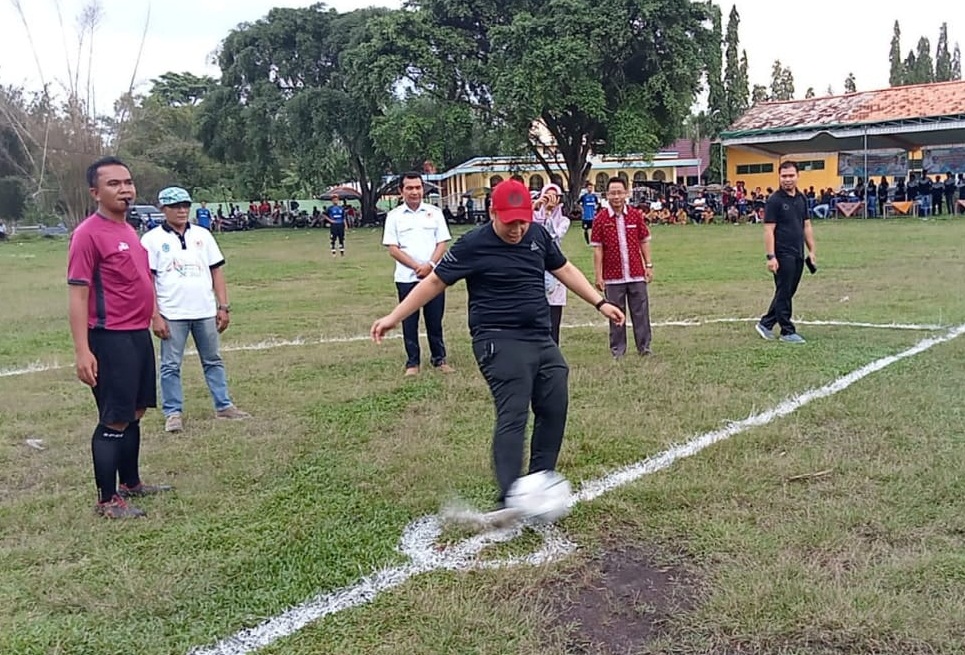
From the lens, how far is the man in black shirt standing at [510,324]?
14.1ft

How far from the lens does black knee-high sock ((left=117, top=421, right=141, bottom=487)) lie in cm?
486

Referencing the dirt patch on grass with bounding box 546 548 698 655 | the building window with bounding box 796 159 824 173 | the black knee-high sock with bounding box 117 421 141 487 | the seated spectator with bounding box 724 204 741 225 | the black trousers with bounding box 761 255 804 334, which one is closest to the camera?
the dirt patch on grass with bounding box 546 548 698 655

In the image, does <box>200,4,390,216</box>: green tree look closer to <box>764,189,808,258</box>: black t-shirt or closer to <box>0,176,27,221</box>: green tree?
<box>0,176,27,221</box>: green tree

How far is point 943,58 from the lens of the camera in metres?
66.4

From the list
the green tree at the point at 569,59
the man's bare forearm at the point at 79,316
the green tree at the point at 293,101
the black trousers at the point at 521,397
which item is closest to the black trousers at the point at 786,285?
the black trousers at the point at 521,397

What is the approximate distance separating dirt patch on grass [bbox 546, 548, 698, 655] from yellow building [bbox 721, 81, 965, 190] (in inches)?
1168

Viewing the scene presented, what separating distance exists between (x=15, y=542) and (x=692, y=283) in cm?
1153

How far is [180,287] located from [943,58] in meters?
72.9

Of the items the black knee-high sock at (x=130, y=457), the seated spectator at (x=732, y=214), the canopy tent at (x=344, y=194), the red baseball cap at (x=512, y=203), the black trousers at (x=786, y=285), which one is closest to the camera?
the red baseball cap at (x=512, y=203)

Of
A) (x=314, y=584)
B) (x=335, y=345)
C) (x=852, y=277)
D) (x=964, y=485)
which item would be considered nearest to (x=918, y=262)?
(x=852, y=277)

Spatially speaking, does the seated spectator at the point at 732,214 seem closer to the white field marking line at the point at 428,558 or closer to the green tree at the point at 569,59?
the green tree at the point at 569,59

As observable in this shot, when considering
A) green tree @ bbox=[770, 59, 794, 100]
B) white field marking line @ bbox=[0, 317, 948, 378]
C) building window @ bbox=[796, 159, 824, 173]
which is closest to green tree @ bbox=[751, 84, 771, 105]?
green tree @ bbox=[770, 59, 794, 100]

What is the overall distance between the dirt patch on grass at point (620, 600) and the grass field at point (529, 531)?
0.04 ft

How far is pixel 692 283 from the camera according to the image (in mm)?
14305
